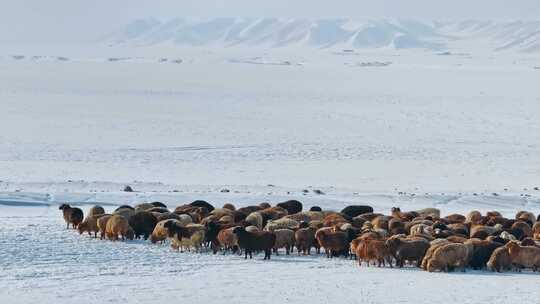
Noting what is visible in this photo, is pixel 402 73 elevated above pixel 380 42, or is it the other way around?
pixel 380 42

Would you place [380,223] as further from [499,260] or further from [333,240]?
[499,260]

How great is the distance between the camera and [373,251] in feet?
38.4

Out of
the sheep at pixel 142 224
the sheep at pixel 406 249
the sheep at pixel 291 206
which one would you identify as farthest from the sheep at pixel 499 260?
the sheep at pixel 291 206

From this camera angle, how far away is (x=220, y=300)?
9.82 m

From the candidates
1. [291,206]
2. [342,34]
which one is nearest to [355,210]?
[291,206]

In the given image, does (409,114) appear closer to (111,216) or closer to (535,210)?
(535,210)

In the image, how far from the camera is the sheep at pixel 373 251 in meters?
11.7

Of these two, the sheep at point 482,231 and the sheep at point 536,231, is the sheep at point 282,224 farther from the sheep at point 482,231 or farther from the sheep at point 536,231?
the sheep at point 536,231

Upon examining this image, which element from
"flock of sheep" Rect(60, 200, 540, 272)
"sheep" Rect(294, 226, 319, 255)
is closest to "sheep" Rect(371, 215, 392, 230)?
"flock of sheep" Rect(60, 200, 540, 272)

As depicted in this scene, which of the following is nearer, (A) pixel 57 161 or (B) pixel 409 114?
(A) pixel 57 161

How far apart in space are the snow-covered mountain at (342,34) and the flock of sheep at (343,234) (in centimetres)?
10576

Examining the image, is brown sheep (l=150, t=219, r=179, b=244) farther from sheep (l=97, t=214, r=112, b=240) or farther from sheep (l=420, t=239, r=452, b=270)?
sheep (l=420, t=239, r=452, b=270)

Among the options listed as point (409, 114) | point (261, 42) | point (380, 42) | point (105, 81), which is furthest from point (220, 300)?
A: point (261, 42)

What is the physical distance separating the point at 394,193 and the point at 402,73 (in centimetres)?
4393
